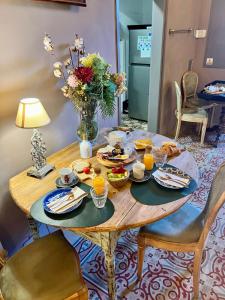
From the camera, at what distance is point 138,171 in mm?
1426

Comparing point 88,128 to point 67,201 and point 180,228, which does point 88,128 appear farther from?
point 180,228

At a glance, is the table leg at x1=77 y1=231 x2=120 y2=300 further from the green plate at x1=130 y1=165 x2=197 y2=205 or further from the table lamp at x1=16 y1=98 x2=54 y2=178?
the table lamp at x1=16 y1=98 x2=54 y2=178

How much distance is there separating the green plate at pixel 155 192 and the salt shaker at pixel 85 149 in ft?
1.51

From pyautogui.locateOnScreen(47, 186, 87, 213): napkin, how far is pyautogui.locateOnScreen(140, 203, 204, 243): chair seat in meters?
0.50

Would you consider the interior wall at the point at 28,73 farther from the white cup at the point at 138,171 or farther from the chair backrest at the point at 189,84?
the chair backrest at the point at 189,84

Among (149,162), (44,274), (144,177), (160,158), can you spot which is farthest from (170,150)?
(44,274)

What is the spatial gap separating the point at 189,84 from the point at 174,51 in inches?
26.7

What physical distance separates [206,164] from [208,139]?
3.03ft

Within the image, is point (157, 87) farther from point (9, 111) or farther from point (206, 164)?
point (9, 111)

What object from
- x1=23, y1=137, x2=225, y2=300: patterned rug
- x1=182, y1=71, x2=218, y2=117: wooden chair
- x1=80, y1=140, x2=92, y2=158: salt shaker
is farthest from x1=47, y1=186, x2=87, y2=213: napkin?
x1=182, y1=71, x2=218, y2=117: wooden chair

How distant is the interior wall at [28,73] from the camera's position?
1.48 meters

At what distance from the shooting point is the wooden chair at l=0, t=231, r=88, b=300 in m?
1.13

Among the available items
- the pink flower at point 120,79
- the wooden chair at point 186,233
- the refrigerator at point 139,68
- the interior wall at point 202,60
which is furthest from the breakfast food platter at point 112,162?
the interior wall at point 202,60

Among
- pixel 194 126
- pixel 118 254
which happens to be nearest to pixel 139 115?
pixel 194 126
